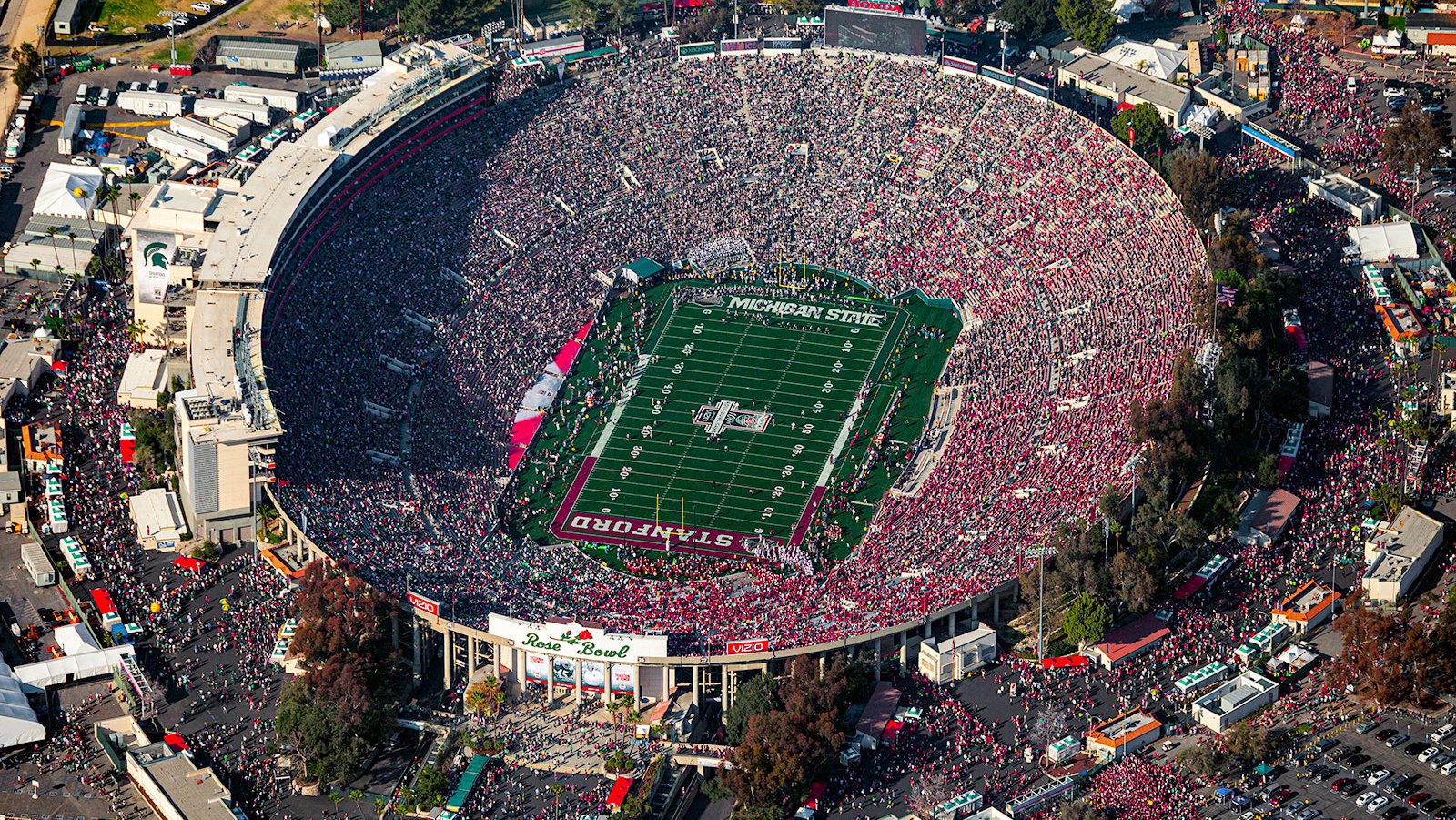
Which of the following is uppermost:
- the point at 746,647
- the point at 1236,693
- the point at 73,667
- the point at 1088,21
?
the point at 1088,21

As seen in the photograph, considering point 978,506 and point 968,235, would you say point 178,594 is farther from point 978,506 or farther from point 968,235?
point 968,235

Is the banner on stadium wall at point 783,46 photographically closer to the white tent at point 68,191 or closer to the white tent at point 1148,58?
the white tent at point 1148,58

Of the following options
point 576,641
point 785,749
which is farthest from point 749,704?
point 576,641

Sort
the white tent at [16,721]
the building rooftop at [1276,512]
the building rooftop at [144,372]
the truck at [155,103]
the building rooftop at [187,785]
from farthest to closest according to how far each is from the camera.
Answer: the truck at [155,103], the building rooftop at [144,372], the building rooftop at [1276,512], the white tent at [16,721], the building rooftop at [187,785]

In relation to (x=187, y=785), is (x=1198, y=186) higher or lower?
higher

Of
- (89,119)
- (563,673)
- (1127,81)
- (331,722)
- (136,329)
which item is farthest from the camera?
(1127,81)

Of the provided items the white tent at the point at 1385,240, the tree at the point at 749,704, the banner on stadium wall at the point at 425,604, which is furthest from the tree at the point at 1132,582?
the white tent at the point at 1385,240

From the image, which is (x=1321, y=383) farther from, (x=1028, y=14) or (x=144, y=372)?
(x=144, y=372)

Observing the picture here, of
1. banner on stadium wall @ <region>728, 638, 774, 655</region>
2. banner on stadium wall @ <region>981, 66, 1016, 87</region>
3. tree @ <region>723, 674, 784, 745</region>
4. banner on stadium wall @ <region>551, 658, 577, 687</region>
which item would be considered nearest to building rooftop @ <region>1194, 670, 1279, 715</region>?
tree @ <region>723, 674, 784, 745</region>
